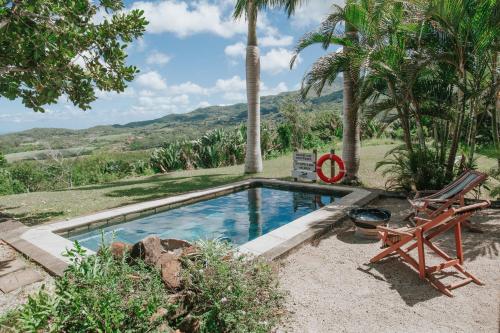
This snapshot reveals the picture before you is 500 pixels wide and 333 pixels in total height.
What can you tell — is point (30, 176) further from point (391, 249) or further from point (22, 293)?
point (391, 249)

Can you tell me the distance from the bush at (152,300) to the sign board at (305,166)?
6604 mm

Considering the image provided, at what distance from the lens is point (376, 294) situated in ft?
12.2

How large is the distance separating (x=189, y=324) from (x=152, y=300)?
1.38 ft

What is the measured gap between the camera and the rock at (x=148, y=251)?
3779mm

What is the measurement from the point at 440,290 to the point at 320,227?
2277 mm

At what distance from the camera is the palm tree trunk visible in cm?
916

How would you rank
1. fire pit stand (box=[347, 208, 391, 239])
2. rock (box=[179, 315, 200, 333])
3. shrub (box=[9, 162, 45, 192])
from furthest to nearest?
shrub (box=[9, 162, 45, 192])
fire pit stand (box=[347, 208, 391, 239])
rock (box=[179, 315, 200, 333])

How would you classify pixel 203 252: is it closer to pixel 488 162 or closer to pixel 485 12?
pixel 485 12

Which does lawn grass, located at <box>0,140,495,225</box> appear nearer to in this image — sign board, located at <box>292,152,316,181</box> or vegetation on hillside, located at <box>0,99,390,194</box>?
sign board, located at <box>292,152,316,181</box>

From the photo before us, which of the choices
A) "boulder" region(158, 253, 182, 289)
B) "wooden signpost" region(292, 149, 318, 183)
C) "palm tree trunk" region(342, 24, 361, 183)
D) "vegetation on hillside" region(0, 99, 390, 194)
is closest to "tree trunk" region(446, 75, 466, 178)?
"palm tree trunk" region(342, 24, 361, 183)

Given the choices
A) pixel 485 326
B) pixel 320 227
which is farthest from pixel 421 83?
pixel 485 326

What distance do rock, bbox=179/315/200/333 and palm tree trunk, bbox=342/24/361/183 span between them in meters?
7.37

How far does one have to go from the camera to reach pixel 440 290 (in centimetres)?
373

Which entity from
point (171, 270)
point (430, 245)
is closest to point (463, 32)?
point (430, 245)
